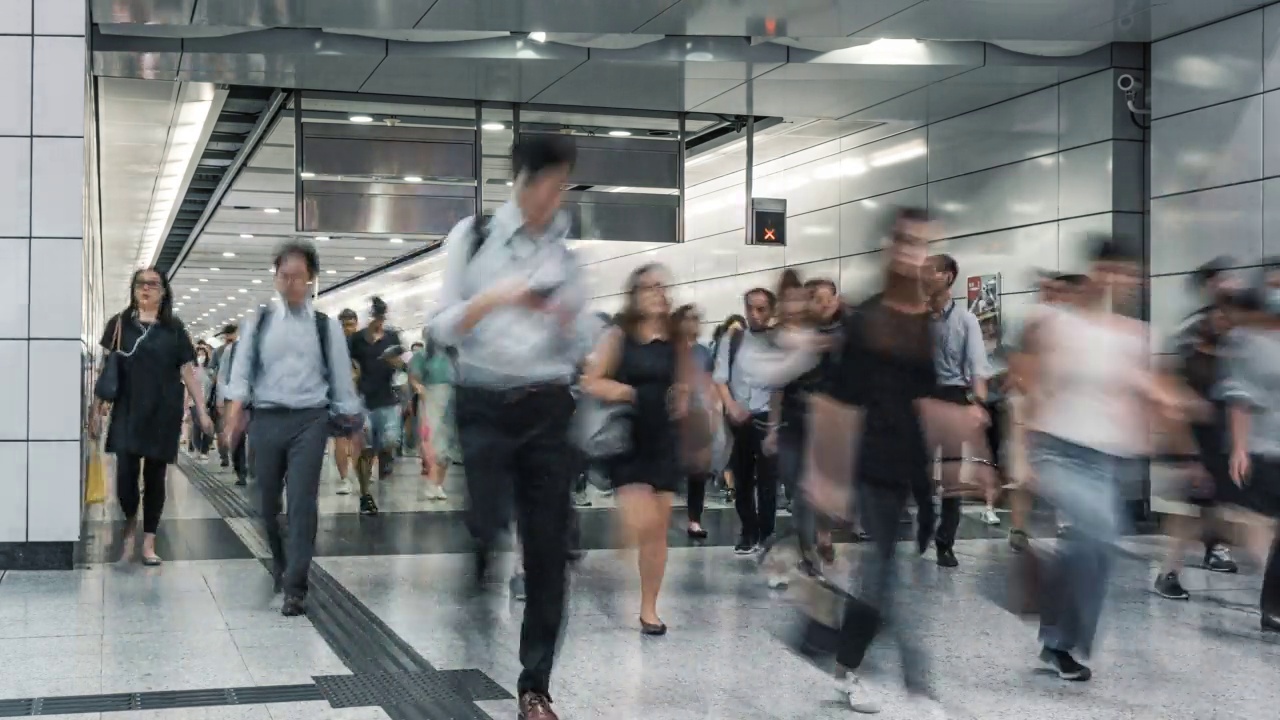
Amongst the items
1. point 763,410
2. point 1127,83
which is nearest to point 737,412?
point 763,410

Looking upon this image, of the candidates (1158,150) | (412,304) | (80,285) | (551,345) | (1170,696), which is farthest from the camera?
(412,304)

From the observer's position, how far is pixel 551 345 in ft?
13.1

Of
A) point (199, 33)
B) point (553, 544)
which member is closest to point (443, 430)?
point (199, 33)

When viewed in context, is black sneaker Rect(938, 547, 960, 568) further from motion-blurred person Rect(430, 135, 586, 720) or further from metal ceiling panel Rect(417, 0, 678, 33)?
motion-blurred person Rect(430, 135, 586, 720)

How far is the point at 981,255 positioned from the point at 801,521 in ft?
21.8

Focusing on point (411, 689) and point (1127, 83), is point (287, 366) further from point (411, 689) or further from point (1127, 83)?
point (1127, 83)

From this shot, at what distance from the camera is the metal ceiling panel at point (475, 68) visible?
35.2ft

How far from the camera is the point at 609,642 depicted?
18.6ft

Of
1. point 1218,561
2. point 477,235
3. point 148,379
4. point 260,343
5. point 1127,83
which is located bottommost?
point 1218,561

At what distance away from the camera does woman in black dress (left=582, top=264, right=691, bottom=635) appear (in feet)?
19.1

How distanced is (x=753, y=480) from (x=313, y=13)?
4.61m

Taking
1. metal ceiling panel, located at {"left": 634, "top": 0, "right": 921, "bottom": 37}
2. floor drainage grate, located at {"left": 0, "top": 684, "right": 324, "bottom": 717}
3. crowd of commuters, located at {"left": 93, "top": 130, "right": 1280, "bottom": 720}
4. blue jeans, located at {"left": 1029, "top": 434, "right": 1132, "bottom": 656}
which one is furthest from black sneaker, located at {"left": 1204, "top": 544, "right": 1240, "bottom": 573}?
floor drainage grate, located at {"left": 0, "top": 684, "right": 324, "bottom": 717}

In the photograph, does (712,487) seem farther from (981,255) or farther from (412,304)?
(412,304)

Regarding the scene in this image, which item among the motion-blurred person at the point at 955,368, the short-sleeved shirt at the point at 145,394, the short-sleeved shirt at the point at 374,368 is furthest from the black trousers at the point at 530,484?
the short-sleeved shirt at the point at 374,368
